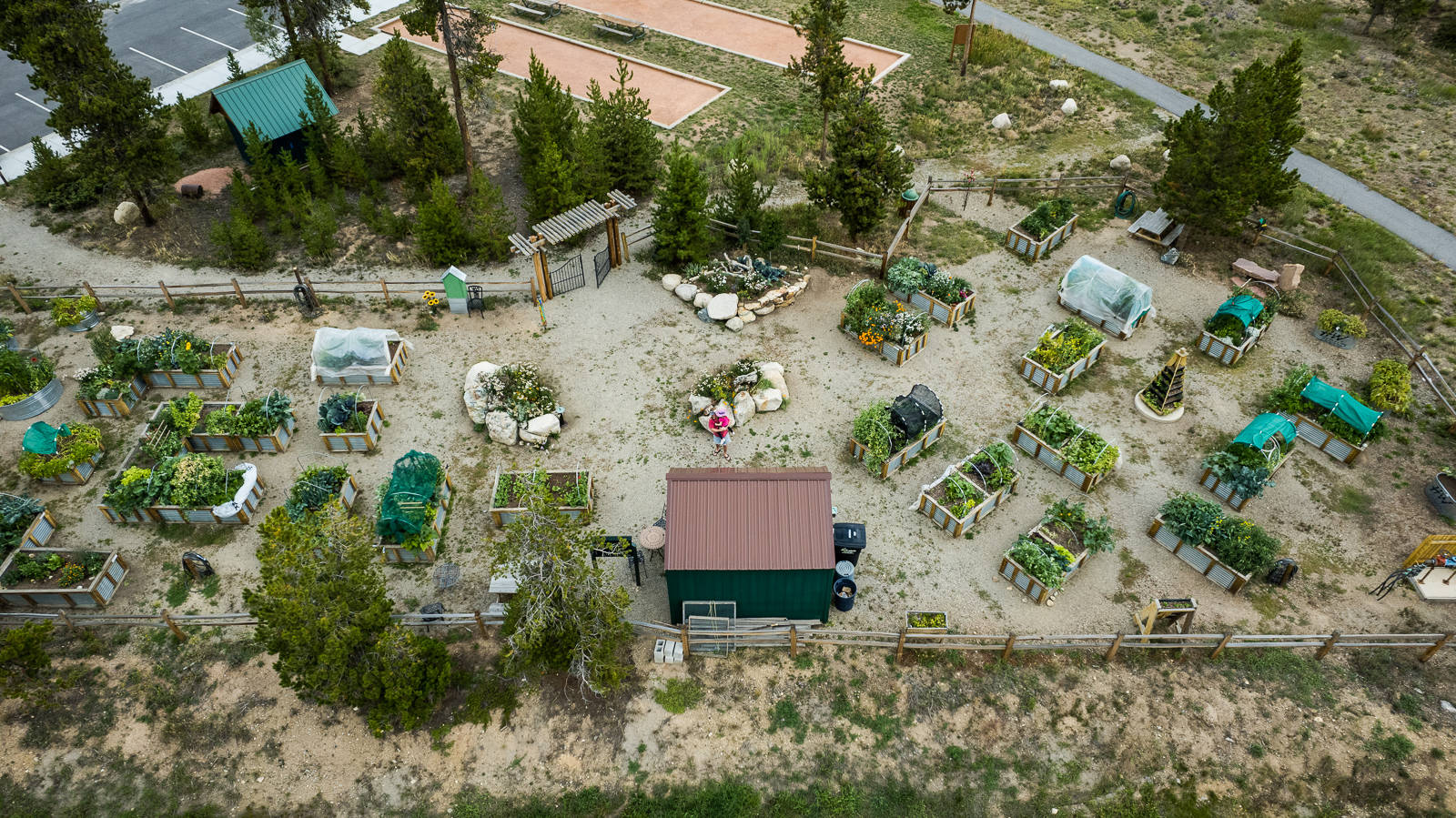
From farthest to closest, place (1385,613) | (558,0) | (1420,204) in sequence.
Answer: (558,0) < (1420,204) < (1385,613)

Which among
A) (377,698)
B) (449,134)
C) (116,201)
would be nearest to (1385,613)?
(377,698)

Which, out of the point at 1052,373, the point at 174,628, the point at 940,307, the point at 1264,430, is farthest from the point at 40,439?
the point at 1264,430

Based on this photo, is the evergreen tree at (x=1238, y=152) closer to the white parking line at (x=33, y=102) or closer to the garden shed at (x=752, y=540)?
the garden shed at (x=752, y=540)

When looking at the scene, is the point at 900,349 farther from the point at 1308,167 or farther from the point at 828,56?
the point at 1308,167

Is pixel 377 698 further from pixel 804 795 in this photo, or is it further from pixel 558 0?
pixel 558 0

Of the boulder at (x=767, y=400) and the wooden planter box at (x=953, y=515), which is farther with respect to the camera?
Result: the boulder at (x=767, y=400)

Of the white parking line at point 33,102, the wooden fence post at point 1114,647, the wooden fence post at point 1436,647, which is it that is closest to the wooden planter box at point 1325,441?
the wooden fence post at point 1436,647
